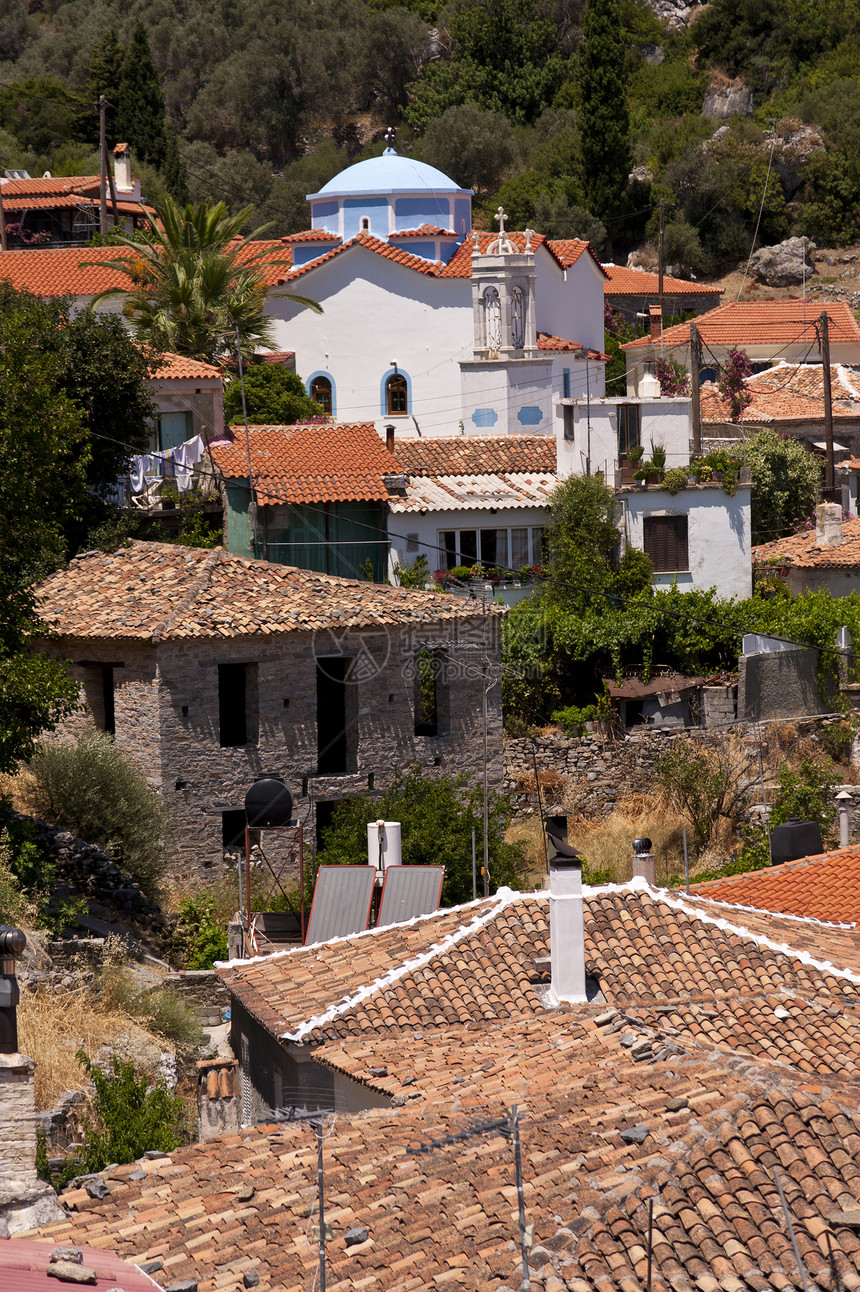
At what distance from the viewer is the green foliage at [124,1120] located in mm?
13039

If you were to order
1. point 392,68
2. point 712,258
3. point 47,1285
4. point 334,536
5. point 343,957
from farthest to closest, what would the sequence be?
point 392,68, point 712,258, point 334,536, point 343,957, point 47,1285

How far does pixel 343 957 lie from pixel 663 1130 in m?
6.34

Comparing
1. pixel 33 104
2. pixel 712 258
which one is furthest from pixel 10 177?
pixel 712 258

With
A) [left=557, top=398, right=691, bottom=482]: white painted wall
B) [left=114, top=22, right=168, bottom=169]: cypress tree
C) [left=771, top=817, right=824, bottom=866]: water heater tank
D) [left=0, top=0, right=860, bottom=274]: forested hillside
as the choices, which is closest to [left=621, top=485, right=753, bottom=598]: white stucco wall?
[left=557, top=398, right=691, bottom=482]: white painted wall

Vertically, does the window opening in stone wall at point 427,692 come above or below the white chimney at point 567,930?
above

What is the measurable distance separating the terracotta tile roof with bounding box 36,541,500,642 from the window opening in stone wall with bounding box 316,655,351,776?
3.06ft

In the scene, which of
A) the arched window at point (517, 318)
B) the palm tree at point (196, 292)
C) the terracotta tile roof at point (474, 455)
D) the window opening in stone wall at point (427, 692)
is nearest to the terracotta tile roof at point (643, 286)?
the arched window at point (517, 318)

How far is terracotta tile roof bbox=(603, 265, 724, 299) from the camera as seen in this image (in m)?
60.6

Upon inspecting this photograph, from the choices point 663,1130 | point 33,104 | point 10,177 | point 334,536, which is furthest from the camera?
point 33,104

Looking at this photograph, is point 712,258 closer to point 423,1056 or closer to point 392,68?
point 392,68

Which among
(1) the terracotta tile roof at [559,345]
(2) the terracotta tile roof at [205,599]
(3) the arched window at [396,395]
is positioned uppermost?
(1) the terracotta tile roof at [559,345]

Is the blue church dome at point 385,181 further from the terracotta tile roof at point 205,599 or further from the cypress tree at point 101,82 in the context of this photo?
the cypress tree at point 101,82

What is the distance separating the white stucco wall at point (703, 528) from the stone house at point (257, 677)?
6.72 meters

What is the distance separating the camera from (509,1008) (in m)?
14.1
